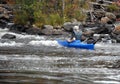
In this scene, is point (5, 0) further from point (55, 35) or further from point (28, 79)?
point (28, 79)

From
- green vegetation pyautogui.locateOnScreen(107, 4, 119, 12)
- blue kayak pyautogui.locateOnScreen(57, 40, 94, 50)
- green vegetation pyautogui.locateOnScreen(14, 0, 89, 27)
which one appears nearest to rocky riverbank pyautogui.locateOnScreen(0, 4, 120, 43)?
green vegetation pyautogui.locateOnScreen(14, 0, 89, 27)

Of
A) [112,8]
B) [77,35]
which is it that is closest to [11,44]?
[77,35]

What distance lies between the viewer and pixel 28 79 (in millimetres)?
12664

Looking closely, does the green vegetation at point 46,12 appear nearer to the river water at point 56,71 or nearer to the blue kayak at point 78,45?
the blue kayak at point 78,45

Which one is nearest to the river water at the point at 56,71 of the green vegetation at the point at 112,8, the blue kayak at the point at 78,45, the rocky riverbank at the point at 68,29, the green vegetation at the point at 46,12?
the blue kayak at the point at 78,45

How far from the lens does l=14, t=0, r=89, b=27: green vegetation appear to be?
37938 mm

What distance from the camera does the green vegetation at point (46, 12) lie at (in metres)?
37.9

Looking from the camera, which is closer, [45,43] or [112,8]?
[45,43]

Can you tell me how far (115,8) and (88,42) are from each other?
23631 millimetres

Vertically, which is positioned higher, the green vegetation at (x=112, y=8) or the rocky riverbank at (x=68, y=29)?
the green vegetation at (x=112, y=8)

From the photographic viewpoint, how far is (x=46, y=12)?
40812mm

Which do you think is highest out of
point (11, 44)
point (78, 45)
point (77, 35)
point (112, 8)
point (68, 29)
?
point (112, 8)

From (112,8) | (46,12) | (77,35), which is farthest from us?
(112,8)

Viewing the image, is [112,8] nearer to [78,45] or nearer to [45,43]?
[45,43]
